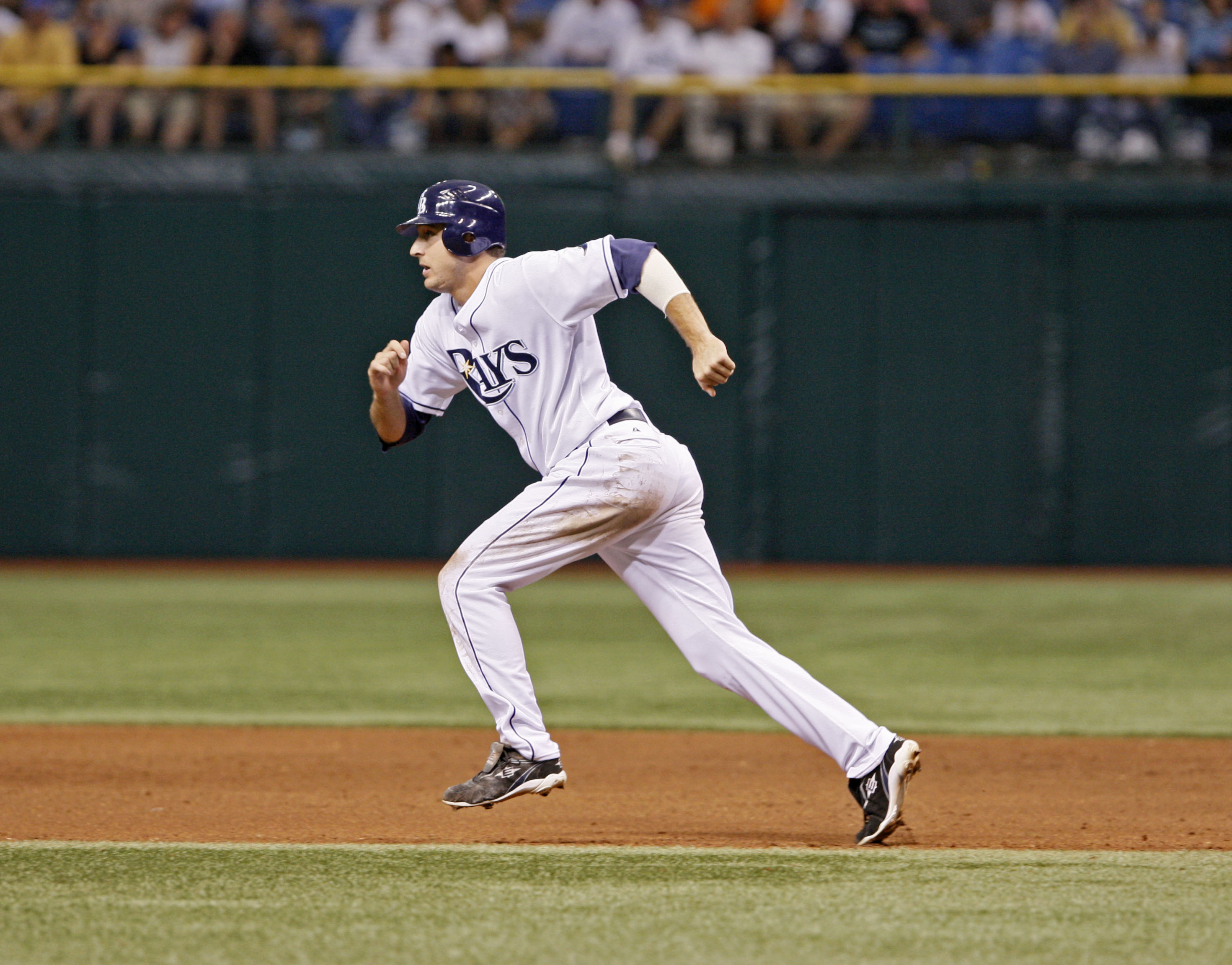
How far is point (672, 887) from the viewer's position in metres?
4.19

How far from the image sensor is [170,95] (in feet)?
49.0

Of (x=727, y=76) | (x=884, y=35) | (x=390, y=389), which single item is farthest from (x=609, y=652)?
(x=884, y=35)

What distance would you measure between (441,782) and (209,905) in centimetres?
214

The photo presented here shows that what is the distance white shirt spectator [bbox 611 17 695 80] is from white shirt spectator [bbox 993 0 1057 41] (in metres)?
2.87

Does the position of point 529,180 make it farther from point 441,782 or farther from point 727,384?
point 441,782

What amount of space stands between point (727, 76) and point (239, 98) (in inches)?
173

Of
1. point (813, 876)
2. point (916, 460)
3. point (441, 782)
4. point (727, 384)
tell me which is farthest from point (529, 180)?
point (813, 876)

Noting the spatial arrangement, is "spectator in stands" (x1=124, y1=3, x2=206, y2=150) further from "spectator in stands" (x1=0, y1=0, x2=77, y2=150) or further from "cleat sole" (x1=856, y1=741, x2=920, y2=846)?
"cleat sole" (x1=856, y1=741, x2=920, y2=846)

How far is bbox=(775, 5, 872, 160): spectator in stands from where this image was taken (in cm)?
1469

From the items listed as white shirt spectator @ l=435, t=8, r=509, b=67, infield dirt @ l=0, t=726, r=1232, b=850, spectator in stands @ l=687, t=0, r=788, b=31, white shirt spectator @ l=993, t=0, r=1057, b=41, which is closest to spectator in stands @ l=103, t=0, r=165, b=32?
white shirt spectator @ l=435, t=8, r=509, b=67

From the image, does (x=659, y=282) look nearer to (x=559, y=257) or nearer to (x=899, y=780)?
(x=559, y=257)

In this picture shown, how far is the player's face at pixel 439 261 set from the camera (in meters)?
5.12

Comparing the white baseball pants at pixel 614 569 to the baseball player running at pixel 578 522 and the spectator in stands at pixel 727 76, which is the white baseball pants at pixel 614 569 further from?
the spectator in stands at pixel 727 76

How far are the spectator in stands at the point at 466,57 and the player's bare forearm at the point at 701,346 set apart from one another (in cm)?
1080
